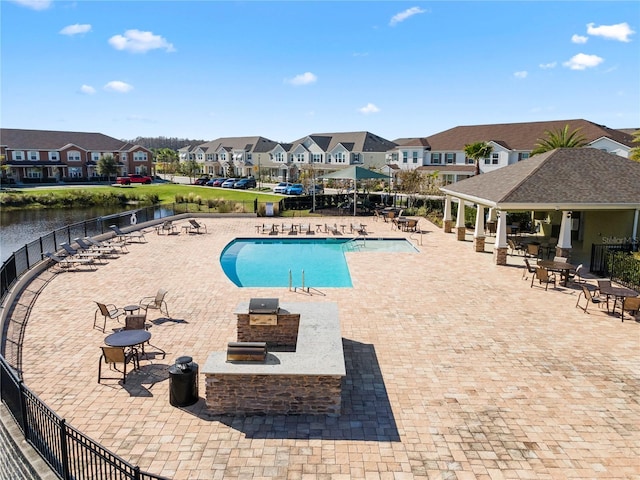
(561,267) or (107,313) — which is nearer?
(107,313)

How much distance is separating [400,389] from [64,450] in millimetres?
5896

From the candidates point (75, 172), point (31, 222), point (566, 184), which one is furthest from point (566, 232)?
point (75, 172)

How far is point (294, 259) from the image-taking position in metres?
23.2

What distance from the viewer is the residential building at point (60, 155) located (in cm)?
7038

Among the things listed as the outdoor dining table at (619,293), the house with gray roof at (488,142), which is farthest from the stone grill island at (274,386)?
the house with gray roof at (488,142)

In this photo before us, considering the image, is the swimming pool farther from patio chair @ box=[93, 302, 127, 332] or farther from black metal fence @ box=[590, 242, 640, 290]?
black metal fence @ box=[590, 242, 640, 290]

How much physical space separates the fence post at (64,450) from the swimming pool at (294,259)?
11.6 meters

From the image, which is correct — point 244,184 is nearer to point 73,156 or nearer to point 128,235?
point 73,156

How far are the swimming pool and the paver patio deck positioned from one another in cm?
245

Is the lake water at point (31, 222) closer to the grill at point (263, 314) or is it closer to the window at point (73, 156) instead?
the grill at point (263, 314)

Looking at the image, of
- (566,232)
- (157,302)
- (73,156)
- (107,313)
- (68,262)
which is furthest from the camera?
(73,156)

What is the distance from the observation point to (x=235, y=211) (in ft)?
124

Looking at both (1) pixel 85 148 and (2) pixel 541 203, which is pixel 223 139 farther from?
(2) pixel 541 203

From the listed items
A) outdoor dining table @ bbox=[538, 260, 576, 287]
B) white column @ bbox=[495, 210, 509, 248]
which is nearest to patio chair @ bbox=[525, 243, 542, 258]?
white column @ bbox=[495, 210, 509, 248]
